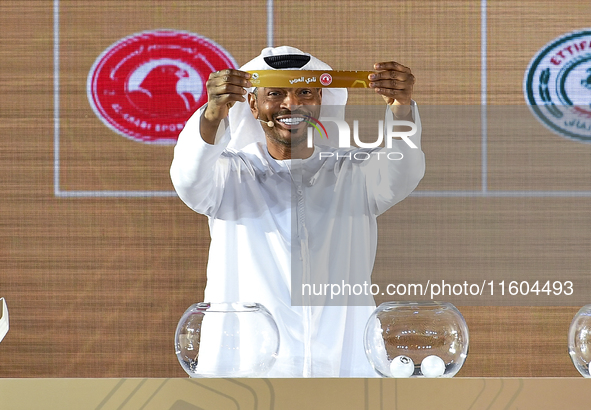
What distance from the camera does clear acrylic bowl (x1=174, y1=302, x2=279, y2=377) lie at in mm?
693

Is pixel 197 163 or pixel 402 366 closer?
pixel 402 366

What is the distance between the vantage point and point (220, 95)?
47.6 inches

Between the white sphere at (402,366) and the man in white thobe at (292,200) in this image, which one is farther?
the man in white thobe at (292,200)

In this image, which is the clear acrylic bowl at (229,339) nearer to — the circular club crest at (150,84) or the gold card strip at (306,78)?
the gold card strip at (306,78)

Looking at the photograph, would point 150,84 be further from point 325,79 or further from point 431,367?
point 431,367

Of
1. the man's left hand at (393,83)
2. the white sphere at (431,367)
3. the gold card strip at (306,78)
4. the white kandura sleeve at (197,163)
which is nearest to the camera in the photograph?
the white sphere at (431,367)

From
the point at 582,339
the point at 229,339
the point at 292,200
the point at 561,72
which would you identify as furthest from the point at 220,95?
the point at 561,72

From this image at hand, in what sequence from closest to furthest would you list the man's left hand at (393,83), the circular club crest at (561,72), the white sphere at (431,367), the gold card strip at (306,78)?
the white sphere at (431,367) < the gold card strip at (306,78) < the man's left hand at (393,83) < the circular club crest at (561,72)

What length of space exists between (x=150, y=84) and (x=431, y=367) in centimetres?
179

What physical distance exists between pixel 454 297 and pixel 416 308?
0.80 feet

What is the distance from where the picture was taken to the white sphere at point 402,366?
692 mm

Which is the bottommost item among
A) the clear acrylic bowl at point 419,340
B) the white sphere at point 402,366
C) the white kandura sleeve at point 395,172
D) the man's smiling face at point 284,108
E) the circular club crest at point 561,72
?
the white sphere at point 402,366

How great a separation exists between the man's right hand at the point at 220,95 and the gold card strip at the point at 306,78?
0.21 ft

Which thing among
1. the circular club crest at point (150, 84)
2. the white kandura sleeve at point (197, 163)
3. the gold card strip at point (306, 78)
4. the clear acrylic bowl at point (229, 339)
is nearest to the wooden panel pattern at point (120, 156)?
the circular club crest at point (150, 84)
